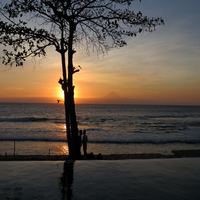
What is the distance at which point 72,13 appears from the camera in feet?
49.8

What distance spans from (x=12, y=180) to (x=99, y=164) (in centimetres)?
205

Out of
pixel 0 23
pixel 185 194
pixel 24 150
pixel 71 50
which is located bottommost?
pixel 24 150

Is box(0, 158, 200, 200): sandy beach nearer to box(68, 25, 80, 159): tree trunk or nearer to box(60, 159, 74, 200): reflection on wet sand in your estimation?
box(60, 159, 74, 200): reflection on wet sand

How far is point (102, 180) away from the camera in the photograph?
6.65 m

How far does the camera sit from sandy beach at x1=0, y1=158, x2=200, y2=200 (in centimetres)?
579

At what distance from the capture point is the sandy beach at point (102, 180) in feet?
19.0

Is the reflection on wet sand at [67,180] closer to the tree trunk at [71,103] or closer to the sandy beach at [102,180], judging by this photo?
the sandy beach at [102,180]

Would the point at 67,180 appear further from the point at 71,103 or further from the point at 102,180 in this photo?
the point at 71,103

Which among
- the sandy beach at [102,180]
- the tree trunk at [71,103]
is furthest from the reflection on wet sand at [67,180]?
the tree trunk at [71,103]

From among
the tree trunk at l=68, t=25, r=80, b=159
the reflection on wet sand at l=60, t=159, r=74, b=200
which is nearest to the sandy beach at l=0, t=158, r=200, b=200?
the reflection on wet sand at l=60, t=159, r=74, b=200

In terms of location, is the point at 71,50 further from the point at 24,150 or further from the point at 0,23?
the point at 24,150

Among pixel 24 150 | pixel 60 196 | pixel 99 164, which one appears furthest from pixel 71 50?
pixel 24 150

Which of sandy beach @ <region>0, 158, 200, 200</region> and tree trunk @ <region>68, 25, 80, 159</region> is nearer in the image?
sandy beach @ <region>0, 158, 200, 200</region>

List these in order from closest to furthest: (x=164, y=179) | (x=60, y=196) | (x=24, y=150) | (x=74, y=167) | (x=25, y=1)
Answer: (x=60, y=196), (x=164, y=179), (x=74, y=167), (x=25, y=1), (x=24, y=150)
